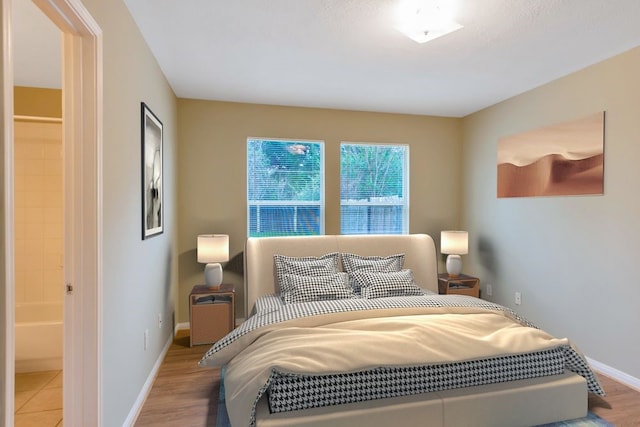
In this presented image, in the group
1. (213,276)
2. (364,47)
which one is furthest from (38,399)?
(364,47)

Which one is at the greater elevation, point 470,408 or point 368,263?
point 368,263

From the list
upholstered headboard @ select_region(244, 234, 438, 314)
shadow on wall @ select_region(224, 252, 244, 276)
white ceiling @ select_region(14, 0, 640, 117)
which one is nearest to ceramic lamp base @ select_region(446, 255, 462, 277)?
upholstered headboard @ select_region(244, 234, 438, 314)

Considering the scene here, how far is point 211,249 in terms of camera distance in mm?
3438

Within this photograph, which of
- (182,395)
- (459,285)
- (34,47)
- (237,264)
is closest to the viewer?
(34,47)

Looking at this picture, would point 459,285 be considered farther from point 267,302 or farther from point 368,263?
point 267,302

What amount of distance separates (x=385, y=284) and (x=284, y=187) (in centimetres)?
168

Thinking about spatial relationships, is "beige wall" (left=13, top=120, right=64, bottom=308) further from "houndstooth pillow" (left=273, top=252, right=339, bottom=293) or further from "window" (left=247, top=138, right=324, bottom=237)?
"houndstooth pillow" (left=273, top=252, right=339, bottom=293)

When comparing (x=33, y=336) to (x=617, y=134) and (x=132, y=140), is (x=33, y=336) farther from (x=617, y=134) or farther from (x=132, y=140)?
(x=617, y=134)

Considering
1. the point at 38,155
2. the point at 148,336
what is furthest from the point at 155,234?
the point at 38,155

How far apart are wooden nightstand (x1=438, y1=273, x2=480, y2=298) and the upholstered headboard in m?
0.12

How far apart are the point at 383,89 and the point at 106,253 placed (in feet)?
9.15

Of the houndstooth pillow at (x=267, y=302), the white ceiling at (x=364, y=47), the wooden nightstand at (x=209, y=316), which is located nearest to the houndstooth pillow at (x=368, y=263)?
the houndstooth pillow at (x=267, y=302)

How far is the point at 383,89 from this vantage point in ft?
11.5

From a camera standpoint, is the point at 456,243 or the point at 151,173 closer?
the point at 151,173
